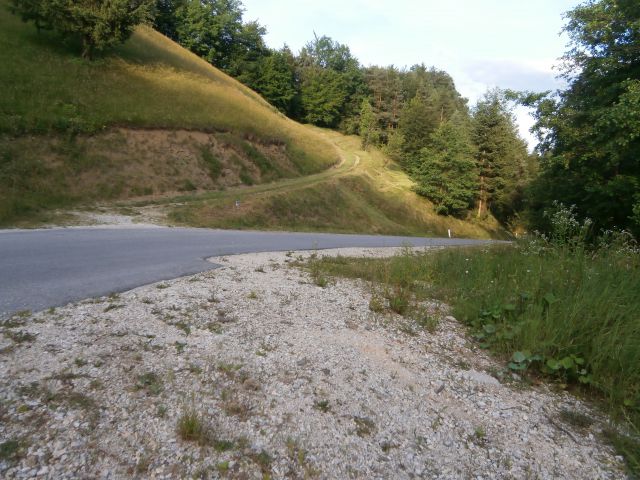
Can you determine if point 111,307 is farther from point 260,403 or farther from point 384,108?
point 384,108

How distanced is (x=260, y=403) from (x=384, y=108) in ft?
249

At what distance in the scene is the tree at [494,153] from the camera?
4881cm

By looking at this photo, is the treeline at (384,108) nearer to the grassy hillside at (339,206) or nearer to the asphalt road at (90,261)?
the grassy hillside at (339,206)

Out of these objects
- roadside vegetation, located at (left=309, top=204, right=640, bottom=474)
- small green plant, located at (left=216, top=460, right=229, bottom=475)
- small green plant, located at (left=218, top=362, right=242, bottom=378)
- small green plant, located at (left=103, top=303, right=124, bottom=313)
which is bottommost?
small green plant, located at (left=216, top=460, right=229, bottom=475)

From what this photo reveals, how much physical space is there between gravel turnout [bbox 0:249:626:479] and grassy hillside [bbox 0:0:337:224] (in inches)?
493

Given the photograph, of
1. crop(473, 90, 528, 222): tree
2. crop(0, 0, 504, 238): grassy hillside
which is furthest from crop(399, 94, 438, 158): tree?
crop(0, 0, 504, 238): grassy hillside

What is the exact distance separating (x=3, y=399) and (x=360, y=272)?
7.04m

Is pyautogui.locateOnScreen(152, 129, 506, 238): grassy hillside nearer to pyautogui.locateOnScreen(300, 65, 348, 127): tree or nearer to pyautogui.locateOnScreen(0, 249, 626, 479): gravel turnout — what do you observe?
pyautogui.locateOnScreen(0, 249, 626, 479): gravel turnout

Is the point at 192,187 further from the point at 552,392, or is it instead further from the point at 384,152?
the point at 384,152

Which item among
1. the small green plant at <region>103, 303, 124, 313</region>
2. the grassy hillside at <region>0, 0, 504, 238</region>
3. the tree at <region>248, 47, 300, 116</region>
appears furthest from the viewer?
the tree at <region>248, 47, 300, 116</region>

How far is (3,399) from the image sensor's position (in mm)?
3277

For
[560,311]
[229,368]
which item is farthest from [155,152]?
[560,311]

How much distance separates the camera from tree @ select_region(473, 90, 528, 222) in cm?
4881

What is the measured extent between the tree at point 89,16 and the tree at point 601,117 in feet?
88.2
